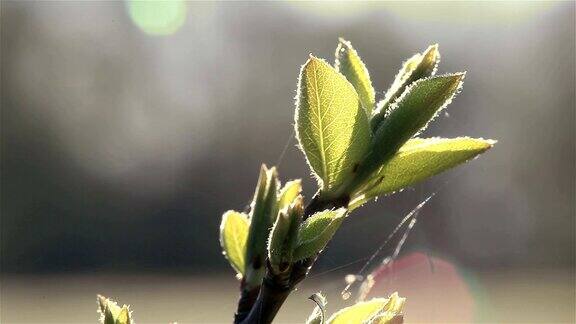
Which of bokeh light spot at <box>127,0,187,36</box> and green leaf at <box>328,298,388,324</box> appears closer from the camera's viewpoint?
green leaf at <box>328,298,388,324</box>

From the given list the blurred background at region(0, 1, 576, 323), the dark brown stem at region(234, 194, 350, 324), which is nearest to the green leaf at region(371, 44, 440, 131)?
the dark brown stem at region(234, 194, 350, 324)

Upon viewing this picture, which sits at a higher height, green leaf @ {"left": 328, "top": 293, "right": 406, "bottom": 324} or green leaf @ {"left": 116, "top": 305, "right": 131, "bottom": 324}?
green leaf @ {"left": 116, "top": 305, "right": 131, "bottom": 324}

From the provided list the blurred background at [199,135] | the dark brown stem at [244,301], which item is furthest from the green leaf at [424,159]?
the blurred background at [199,135]

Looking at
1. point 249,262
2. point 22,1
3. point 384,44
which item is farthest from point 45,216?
point 249,262

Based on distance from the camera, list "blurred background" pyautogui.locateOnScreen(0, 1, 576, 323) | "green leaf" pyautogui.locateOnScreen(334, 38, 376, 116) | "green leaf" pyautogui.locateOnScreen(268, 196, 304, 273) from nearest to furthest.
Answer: "green leaf" pyautogui.locateOnScreen(268, 196, 304, 273)
"green leaf" pyautogui.locateOnScreen(334, 38, 376, 116)
"blurred background" pyautogui.locateOnScreen(0, 1, 576, 323)

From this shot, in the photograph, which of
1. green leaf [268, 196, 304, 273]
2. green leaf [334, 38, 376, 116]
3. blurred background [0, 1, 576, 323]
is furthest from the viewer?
blurred background [0, 1, 576, 323]

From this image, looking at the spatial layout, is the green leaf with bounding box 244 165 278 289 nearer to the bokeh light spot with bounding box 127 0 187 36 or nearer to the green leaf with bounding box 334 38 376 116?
the green leaf with bounding box 334 38 376 116

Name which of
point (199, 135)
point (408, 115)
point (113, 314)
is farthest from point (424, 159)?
point (199, 135)
